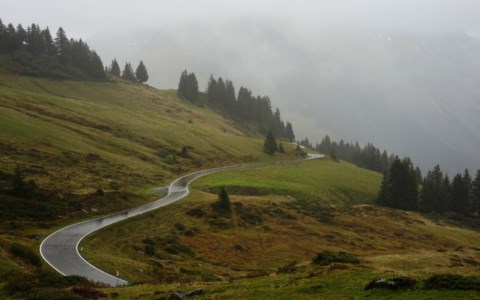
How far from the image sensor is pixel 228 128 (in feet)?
598

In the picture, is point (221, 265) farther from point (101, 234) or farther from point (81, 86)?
point (81, 86)

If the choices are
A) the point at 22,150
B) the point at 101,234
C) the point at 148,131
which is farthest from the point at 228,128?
the point at 101,234

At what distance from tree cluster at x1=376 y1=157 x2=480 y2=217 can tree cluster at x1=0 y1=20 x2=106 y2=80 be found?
5164 inches

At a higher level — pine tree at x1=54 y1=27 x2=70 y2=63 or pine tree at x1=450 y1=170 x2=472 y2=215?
pine tree at x1=54 y1=27 x2=70 y2=63

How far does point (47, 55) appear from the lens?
177 meters

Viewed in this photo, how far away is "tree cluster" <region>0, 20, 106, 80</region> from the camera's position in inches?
6467

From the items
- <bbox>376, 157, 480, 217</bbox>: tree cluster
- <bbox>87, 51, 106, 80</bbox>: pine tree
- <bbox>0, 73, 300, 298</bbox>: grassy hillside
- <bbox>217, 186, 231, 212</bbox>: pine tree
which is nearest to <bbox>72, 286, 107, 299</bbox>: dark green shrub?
<bbox>0, 73, 300, 298</bbox>: grassy hillside

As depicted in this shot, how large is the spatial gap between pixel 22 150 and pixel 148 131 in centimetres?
5191

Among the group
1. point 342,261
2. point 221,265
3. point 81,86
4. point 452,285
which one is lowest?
point 221,265

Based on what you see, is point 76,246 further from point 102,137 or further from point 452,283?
point 102,137

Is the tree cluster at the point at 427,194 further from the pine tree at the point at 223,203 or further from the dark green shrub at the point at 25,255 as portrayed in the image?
the dark green shrub at the point at 25,255

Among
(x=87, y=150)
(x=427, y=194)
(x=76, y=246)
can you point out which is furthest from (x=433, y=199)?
(x=76, y=246)

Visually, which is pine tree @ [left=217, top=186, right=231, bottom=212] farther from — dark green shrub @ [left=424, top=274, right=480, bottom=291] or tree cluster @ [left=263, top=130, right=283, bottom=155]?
tree cluster @ [left=263, top=130, right=283, bottom=155]

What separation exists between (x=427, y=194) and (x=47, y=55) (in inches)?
6154
